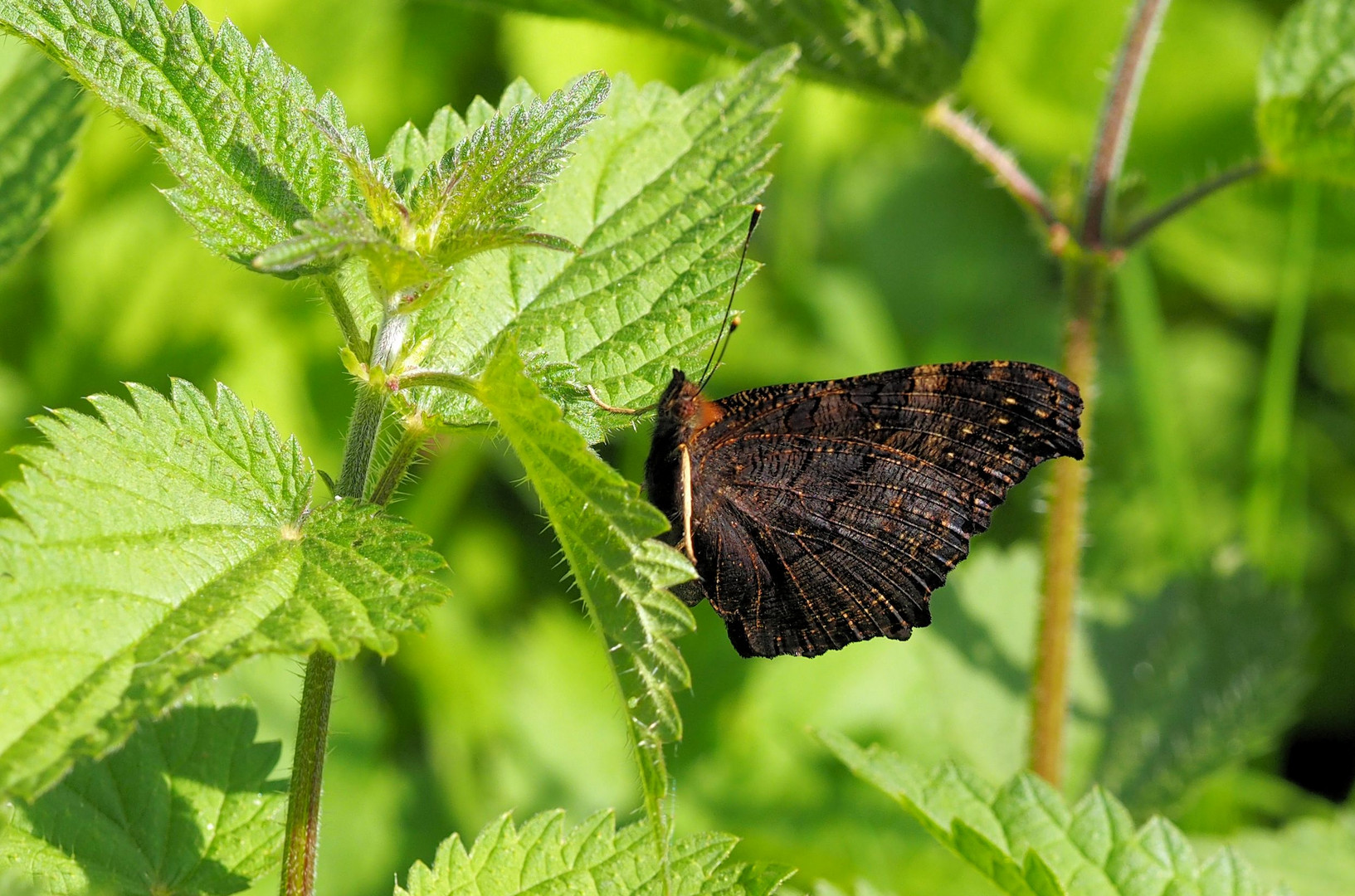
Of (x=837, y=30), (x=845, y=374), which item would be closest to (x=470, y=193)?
(x=837, y=30)

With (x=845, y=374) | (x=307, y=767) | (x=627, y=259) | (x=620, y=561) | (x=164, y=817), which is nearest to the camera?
(x=620, y=561)

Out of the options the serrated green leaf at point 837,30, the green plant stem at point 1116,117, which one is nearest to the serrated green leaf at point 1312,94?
the green plant stem at point 1116,117

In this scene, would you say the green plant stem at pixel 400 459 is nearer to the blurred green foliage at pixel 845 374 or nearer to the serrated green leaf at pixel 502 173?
the serrated green leaf at pixel 502 173

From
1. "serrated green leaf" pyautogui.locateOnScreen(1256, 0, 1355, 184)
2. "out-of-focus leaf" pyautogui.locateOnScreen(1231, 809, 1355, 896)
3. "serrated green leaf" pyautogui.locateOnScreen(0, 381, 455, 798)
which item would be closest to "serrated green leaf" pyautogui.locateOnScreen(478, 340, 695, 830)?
"serrated green leaf" pyautogui.locateOnScreen(0, 381, 455, 798)

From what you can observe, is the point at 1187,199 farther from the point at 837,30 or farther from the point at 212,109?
the point at 212,109

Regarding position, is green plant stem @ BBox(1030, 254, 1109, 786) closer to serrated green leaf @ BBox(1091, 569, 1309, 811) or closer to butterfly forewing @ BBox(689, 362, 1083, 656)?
serrated green leaf @ BBox(1091, 569, 1309, 811)

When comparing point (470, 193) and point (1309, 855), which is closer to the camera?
point (470, 193)

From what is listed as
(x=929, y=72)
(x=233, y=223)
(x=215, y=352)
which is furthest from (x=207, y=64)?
(x=215, y=352)
